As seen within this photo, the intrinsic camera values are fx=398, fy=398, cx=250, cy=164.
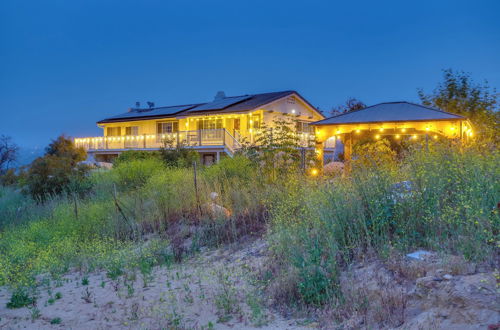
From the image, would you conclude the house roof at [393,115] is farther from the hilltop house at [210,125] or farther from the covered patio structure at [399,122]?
the hilltop house at [210,125]

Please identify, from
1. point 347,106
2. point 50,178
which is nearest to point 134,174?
point 50,178

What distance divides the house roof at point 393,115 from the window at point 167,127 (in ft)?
57.5

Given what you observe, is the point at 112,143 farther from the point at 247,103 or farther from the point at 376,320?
the point at 376,320

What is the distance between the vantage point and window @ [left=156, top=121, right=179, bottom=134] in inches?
1231

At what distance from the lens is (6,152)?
3041 centimetres

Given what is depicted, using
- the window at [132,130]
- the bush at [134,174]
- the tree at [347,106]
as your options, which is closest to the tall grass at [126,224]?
the bush at [134,174]

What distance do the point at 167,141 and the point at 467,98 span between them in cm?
1609

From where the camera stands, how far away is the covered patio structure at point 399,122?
14.1 metres

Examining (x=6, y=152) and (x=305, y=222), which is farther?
(x=6, y=152)

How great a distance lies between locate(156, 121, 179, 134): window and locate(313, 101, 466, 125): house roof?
17529 millimetres

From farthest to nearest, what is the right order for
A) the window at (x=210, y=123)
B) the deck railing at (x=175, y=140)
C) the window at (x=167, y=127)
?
the window at (x=167, y=127) < the window at (x=210, y=123) < the deck railing at (x=175, y=140)

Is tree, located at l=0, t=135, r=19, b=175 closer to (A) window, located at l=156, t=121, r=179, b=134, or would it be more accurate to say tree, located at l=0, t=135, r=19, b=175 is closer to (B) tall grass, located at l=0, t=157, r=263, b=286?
(A) window, located at l=156, t=121, r=179, b=134

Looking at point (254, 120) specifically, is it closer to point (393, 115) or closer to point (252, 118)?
point (252, 118)

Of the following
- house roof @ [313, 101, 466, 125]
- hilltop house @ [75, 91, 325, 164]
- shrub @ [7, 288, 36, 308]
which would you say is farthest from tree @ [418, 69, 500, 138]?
shrub @ [7, 288, 36, 308]
